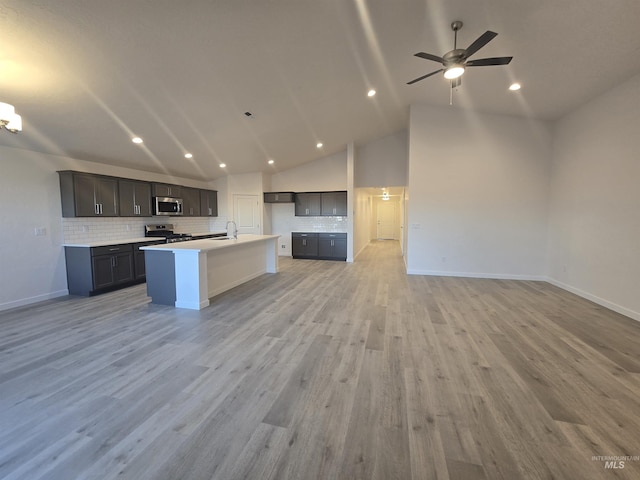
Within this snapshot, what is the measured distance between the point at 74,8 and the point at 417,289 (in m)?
5.43

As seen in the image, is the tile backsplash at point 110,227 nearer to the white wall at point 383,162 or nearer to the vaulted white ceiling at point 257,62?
the vaulted white ceiling at point 257,62

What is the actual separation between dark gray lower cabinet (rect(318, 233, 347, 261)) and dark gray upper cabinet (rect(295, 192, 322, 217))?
79 centimetres

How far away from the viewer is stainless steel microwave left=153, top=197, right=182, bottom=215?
6.35 m

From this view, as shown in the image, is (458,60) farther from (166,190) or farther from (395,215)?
(395,215)

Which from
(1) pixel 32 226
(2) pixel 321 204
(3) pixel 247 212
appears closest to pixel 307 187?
(2) pixel 321 204

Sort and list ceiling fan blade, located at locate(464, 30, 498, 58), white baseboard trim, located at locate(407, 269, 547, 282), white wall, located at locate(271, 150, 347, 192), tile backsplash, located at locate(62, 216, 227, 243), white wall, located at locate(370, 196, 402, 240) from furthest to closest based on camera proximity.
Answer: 1. white wall, located at locate(370, 196, 402, 240)
2. white wall, located at locate(271, 150, 347, 192)
3. white baseboard trim, located at locate(407, 269, 547, 282)
4. tile backsplash, located at locate(62, 216, 227, 243)
5. ceiling fan blade, located at locate(464, 30, 498, 58)

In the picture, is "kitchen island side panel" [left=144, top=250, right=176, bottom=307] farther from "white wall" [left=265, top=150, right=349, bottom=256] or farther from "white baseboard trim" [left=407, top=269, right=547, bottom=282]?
"white wall" [left=265, top=150, right=349, bottom=256]

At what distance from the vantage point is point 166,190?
261 inches

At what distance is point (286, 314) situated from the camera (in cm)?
389

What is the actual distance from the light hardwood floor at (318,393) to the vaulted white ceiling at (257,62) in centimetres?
274

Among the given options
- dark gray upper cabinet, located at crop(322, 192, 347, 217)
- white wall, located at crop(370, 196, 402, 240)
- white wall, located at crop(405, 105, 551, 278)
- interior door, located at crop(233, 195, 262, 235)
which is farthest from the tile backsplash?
white wall, located at crop(370, 196, 402, 240)

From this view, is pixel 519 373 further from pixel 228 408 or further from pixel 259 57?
pixel 259 57

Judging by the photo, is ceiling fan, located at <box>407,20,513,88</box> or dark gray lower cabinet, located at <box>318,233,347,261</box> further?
dark gray lower cabinet, located at <box>318,233,347,261</box>

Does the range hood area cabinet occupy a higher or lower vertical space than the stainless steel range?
higher
